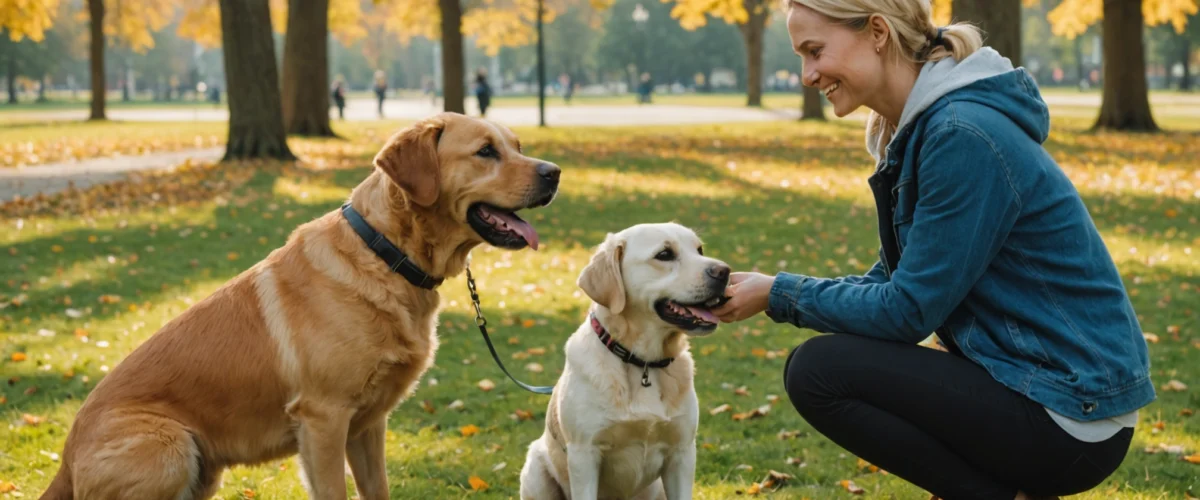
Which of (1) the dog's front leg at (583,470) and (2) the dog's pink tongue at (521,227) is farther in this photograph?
(2) the dog's pink tongue at (521,227)

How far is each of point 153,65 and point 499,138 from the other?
104742 mm

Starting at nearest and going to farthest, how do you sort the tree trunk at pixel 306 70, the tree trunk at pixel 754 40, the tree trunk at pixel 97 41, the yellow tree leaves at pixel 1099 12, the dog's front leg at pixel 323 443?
1. the dog's front leg at pixel 323 443
2. the tree trunk at pixel 306 70
3. the yellow tree leaves at pixel 1099 12
4. the tree trunk at pixel 97 41
5. the tree trunk at pixel 754 40

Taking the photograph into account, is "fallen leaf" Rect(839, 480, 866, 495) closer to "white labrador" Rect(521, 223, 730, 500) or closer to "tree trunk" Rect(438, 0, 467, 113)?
"white labrador" Rect(521, 223, 730, 500)

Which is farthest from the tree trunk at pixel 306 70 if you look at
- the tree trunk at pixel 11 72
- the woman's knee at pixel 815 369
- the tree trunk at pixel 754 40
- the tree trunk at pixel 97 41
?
the tree trunk at pixel 11 72

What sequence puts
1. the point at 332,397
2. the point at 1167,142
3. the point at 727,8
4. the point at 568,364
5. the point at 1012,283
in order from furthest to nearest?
the point at 727,8 < the point at 1167,142 < the point at 568,364 < the point at 332,397 < the point at 1012,283

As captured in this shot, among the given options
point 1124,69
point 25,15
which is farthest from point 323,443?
point 1124,69

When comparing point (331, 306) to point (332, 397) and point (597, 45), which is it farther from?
point (597, 45)

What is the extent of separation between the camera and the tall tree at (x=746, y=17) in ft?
84.2

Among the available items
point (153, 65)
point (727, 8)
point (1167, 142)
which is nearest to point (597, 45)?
point (153, 65)

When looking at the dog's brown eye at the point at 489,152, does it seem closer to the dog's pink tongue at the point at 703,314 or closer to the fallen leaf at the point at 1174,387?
the dog's pink tongue at the point at 703,314

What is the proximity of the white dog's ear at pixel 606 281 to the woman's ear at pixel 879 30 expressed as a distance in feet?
4.35

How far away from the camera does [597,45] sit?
304 ft

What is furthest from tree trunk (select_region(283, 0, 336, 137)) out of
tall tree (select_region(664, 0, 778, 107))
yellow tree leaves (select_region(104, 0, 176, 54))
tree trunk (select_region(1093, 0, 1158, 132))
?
yellow tree leaves (select_region(104, 0, 176, 54))

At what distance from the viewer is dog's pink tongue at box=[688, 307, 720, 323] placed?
4165mm
